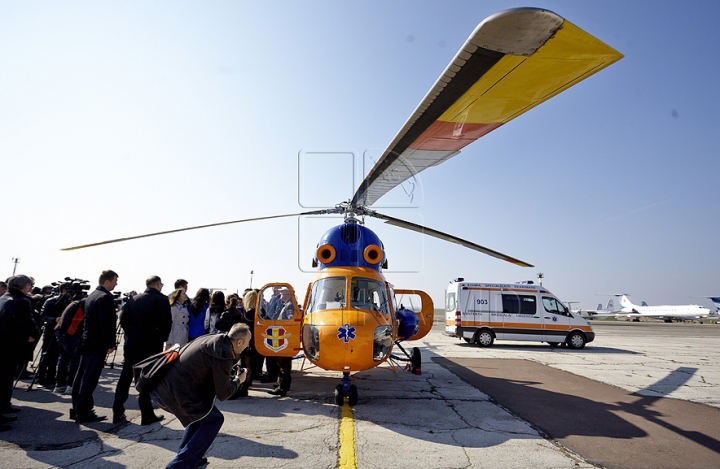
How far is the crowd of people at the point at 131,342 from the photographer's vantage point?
315cm

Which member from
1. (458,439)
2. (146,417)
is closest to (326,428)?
(458,439)

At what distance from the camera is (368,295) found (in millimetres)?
6738

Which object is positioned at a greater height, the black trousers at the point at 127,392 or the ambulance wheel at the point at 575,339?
the black trousers at the point at 127,392

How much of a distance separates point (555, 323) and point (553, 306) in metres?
0.71

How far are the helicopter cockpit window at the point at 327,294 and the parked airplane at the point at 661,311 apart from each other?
59500mm

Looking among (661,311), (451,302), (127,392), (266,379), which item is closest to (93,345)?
(127,392)

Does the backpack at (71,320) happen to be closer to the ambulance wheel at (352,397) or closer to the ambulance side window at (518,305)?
the ambulance wheel at (352,397)

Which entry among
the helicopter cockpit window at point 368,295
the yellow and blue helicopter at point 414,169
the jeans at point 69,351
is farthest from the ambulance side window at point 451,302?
the jeans at point 69,351

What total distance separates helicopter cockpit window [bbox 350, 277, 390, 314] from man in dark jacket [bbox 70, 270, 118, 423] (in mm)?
3475

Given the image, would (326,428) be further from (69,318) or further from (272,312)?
(69,318)

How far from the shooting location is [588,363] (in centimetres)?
1227

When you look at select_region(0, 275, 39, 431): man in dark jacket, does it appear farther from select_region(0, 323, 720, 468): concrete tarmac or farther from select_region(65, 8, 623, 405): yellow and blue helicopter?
select_region(65, 8, 623, 405): yellow and blue helicopter

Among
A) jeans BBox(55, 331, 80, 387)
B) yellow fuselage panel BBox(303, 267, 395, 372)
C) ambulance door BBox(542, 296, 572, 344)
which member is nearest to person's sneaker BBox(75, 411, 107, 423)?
jeans BBox(55, 331, 80, 387)

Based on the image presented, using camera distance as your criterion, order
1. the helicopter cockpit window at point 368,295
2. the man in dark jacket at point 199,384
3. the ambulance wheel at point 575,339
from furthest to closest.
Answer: the ambulance wheel at point 575,339, the helicopter cockpit window at point 368,295, the man in dark jacket at point 199,384
